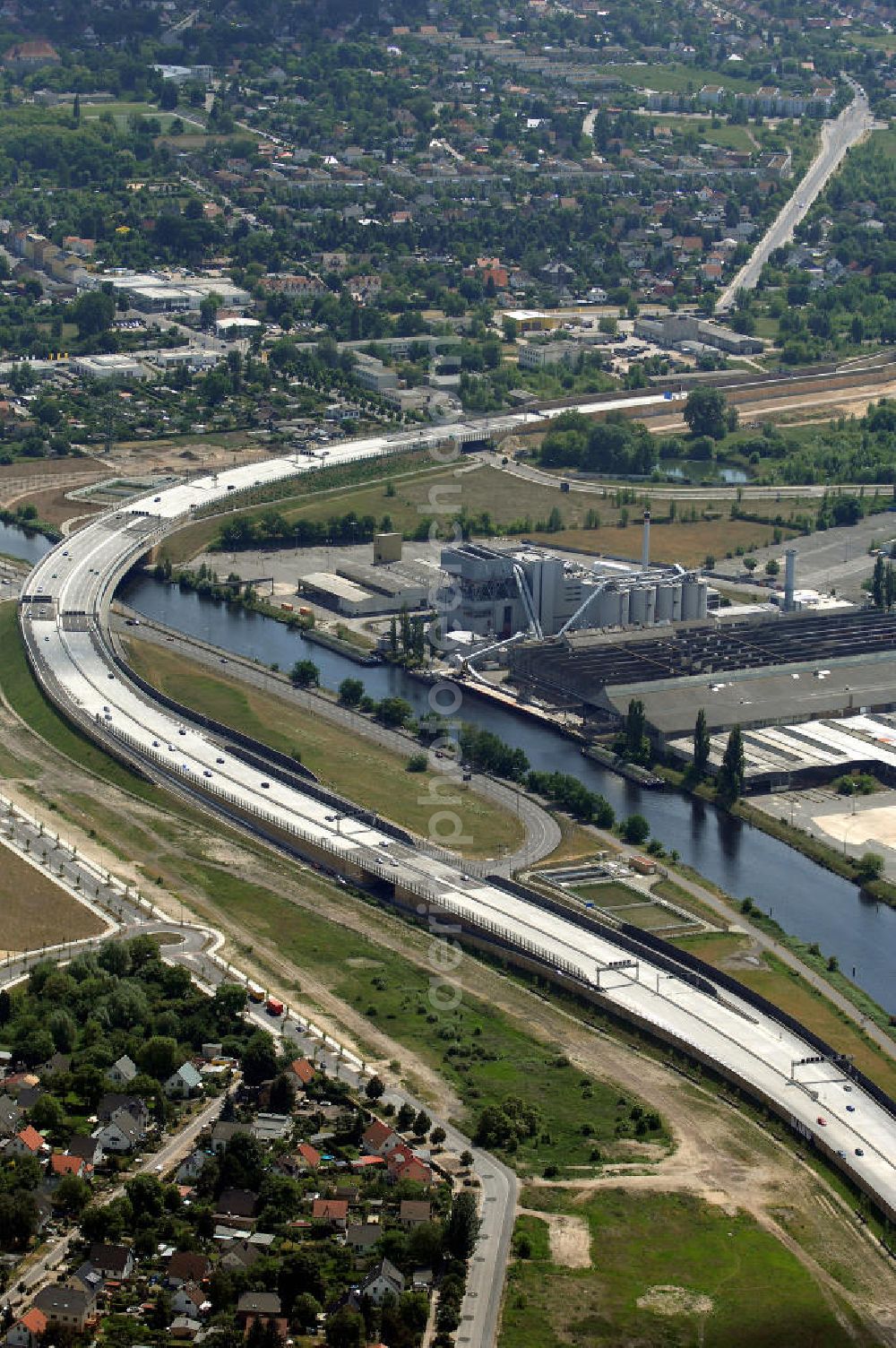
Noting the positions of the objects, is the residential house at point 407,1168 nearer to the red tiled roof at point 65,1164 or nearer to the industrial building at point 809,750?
the red tiled roof at point 65,1164

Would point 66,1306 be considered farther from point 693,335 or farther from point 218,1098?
point 693,335

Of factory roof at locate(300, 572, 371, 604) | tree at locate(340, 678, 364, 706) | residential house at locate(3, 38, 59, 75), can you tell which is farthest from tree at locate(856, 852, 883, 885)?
residential house at locate(3, 38, 59, 75)

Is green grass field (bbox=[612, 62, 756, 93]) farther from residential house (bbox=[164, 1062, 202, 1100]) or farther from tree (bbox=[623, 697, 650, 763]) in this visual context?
residential house (bbox=[164, 1062, 202, 1100])

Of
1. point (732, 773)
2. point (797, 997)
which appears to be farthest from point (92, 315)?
point (797, 997)

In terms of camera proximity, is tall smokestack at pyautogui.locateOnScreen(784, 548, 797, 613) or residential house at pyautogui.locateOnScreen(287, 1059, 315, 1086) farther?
tall smokestack at pyautogui.locateOnScreen(784, 548, 797, 613)

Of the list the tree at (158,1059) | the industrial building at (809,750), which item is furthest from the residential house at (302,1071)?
the industrial building at (809,750)
